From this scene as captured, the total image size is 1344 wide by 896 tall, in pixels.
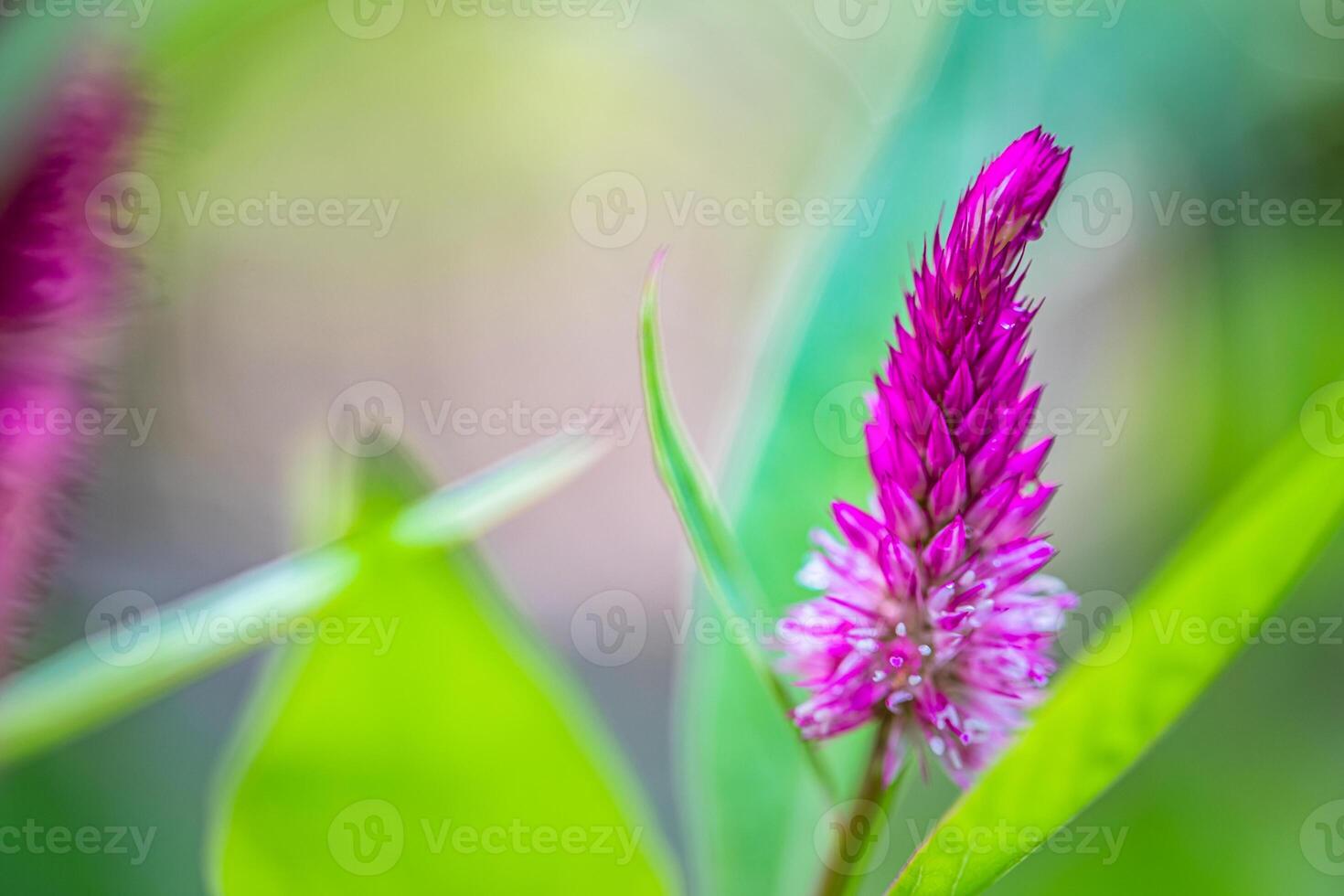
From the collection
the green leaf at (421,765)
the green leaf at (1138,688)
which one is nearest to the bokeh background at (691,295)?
the green leaf at (421,765)

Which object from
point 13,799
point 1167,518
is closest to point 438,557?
point 13,799

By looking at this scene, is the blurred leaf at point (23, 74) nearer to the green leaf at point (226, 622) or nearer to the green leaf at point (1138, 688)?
the green leaf at point (226, 622)

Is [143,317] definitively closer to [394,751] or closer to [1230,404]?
[394,751]

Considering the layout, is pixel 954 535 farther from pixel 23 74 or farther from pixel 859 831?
pixel 23 74

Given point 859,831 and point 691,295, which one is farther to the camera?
point 691,295

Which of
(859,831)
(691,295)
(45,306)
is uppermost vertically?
(691,295)

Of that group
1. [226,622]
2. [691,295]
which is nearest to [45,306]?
[226,622]

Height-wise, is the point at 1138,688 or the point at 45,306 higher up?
the point at 45,306
